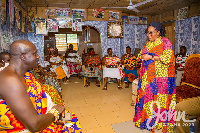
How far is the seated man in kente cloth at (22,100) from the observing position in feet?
3.14

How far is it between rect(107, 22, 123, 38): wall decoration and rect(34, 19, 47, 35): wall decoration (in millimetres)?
2653

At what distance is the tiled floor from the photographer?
300 cm

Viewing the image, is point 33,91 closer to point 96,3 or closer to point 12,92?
point 12,92

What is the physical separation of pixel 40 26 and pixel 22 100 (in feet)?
18.4

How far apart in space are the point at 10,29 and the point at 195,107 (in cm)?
402

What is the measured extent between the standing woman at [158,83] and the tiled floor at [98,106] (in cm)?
70

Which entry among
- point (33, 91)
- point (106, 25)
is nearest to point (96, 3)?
point (106, 25)

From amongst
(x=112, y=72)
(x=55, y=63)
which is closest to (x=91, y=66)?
(x=112, y=72)

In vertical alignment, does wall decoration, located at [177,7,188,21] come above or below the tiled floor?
above

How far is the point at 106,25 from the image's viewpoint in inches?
263

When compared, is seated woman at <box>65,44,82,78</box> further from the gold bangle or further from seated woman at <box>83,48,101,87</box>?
the gold bangle

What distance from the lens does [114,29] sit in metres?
6.71

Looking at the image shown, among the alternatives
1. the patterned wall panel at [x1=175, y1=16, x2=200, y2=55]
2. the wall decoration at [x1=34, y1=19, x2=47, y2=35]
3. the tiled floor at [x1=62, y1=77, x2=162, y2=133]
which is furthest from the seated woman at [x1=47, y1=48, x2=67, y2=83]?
the patterned wall panel at [x1=175, y1=16, x2=200, y2=55]

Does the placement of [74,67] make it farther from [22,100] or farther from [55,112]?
[22,100]
